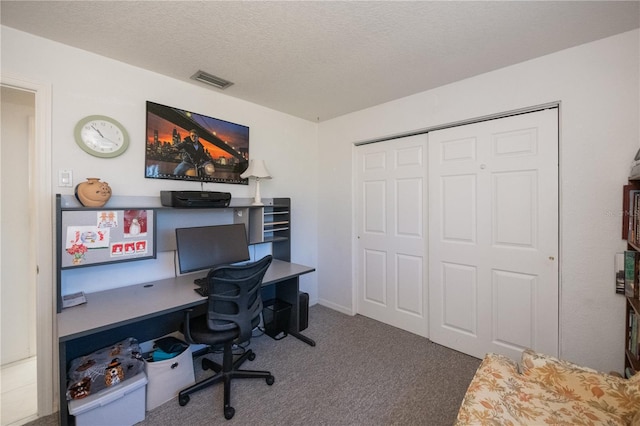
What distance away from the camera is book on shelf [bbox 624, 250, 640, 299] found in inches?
65.5

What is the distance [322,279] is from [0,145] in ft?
11.0

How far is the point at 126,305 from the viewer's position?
174 cm

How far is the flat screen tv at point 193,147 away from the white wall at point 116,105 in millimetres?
63

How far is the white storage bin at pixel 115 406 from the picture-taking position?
151cm

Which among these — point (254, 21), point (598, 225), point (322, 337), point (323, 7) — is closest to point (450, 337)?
point (322, 337)

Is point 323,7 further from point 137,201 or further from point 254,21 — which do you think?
point 137,201

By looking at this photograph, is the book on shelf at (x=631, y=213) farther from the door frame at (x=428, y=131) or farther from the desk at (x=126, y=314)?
the desk at (x=126, y=314)

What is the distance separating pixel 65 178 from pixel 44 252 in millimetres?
511

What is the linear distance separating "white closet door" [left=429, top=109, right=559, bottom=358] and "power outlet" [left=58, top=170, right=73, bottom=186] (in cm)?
293

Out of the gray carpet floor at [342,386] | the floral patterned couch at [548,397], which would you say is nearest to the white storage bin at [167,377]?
the gray carpet floor at [342,386]

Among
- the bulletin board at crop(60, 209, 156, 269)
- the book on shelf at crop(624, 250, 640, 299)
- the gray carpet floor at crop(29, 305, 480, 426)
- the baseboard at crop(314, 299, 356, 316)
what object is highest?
the bulletin board at crop(60, 209, 156, 269)

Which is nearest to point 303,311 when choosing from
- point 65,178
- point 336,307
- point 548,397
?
point 336,307

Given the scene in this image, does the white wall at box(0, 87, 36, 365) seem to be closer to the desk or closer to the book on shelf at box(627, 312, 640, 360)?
the desk

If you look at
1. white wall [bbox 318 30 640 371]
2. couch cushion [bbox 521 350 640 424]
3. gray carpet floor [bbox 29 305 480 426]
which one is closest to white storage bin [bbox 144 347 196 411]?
gray carpet floor [bbox 29 305 480 426]
